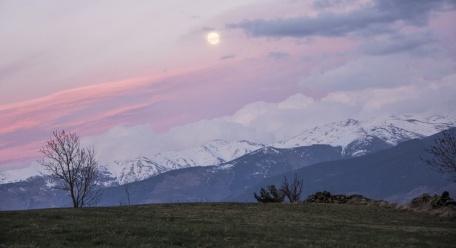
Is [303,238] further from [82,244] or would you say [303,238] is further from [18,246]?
[18,246]

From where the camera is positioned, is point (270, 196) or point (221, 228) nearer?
point (221, 228)

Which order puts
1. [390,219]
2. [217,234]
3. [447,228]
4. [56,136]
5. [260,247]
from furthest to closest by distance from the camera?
[56,136]
[390,219]
[447,228]
[217,234]
[260,247]

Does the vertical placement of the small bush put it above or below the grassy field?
above

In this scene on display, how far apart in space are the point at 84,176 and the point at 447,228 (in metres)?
54.4

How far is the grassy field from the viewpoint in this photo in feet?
113

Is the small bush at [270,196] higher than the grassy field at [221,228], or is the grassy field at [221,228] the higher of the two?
the small bush at [270,196]

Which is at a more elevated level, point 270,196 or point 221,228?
point 270,196

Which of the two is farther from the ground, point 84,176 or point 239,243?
point 84,176

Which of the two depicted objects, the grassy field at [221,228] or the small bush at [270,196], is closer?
the grassy field at [221,228]

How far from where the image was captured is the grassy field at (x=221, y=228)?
113 feet

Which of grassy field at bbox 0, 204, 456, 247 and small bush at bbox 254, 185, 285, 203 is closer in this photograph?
grassy field at bbox 0, 204, 456, 247

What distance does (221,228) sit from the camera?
41188 mm

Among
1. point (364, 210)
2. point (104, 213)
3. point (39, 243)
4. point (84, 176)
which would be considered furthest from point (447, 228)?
point (84, 176)

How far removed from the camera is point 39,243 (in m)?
32.1
